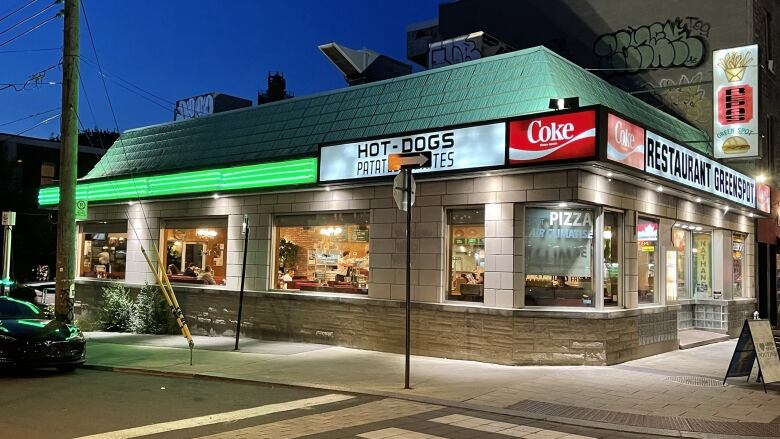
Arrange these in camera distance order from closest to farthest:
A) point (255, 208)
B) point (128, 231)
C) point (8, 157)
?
point (255, 208) < point (128, 231) < point (8, 157)

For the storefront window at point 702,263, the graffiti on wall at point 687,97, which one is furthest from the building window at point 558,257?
the graffiti on wall at point 687,97

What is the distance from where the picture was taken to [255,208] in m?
16.2

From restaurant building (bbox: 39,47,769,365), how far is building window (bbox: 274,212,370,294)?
4 cm

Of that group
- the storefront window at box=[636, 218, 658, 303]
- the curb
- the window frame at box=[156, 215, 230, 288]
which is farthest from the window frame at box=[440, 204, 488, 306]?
the window frame at box=[156, 215, 230, 288]

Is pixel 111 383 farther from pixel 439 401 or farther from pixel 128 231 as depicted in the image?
pixel 128 231

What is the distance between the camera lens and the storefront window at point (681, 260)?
1662 cm

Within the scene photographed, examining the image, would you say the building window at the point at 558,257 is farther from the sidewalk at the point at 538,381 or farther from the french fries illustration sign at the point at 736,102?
the french fries illustration sign at the point at 736,102

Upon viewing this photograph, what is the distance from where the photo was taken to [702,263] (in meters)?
17.9

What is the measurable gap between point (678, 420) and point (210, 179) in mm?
12529

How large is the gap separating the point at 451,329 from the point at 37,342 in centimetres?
732

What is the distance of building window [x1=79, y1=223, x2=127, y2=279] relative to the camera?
65.7 ft

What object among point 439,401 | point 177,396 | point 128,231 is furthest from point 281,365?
point 128,231

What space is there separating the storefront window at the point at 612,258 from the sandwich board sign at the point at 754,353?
2.70 meters

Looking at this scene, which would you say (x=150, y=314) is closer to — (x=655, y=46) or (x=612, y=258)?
(x=612, y=258)
